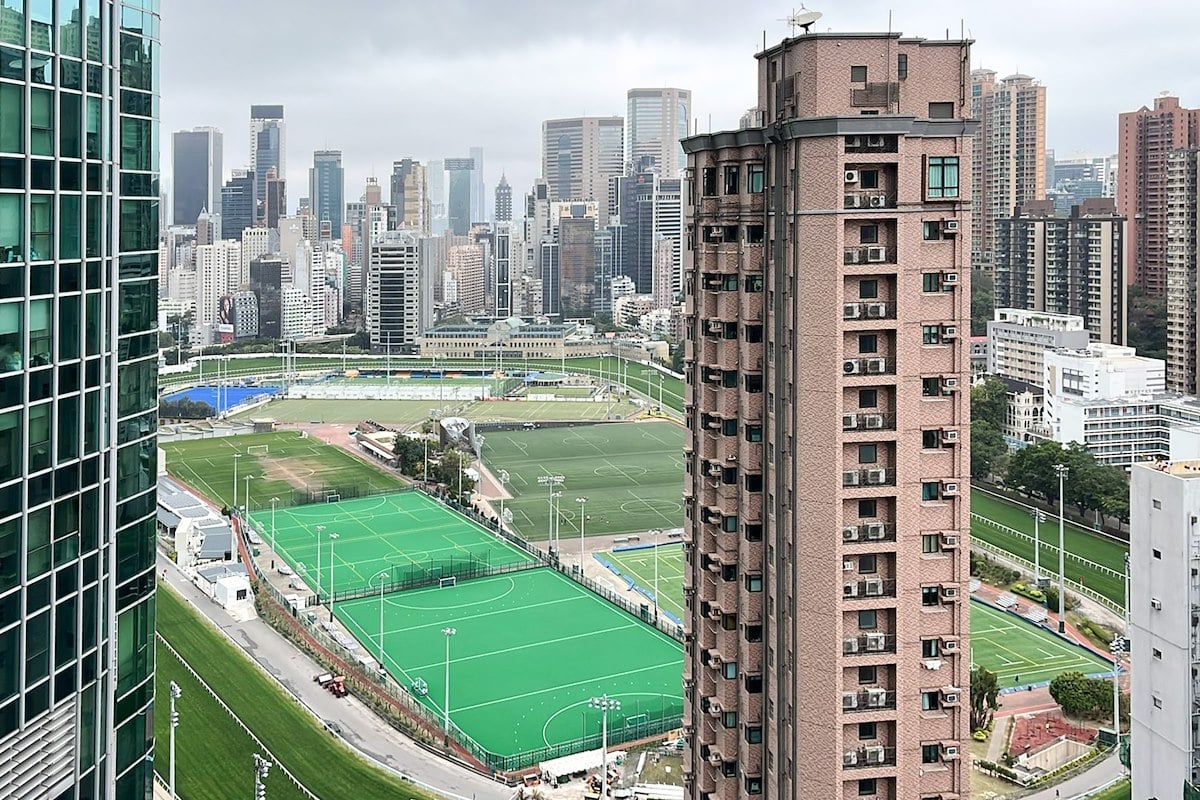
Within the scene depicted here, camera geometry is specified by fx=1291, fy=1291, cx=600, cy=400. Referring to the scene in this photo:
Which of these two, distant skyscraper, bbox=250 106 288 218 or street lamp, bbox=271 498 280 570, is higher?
distant skyscraper, bbox=250 106 288 218

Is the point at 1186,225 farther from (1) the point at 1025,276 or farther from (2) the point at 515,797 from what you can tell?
(2) the point at 515,797

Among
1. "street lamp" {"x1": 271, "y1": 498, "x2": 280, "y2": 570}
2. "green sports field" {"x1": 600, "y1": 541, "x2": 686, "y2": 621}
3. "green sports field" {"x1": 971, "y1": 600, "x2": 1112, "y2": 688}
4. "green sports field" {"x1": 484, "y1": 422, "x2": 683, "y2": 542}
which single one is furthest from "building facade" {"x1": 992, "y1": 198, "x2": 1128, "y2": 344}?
"street lamp" {"x1": 271, "y1": 498, "x2": 280, "y2": 570}

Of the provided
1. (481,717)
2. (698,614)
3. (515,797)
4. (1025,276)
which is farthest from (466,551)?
(1025,276)

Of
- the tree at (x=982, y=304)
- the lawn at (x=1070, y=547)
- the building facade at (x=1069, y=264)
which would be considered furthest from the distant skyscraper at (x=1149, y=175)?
the lawn at (x=1070, y=547)

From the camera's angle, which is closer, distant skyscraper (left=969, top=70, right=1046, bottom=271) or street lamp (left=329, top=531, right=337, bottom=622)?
street lamp (left=329, top=531, right=337, bottom=622)

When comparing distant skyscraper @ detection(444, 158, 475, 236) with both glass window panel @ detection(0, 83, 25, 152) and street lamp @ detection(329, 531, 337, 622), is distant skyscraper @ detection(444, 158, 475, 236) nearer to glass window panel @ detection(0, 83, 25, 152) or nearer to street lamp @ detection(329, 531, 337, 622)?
street lamp @ detection(329, 531, 337, 622)

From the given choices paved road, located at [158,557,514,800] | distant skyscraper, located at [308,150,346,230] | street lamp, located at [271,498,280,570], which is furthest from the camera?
distant skyscraper, located at [308,150,346,230]
